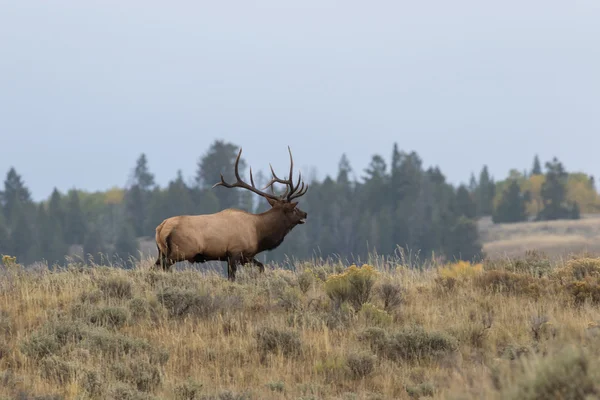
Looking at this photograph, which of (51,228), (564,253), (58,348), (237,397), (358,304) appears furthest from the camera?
(51,228)

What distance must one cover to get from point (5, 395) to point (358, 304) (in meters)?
3.77

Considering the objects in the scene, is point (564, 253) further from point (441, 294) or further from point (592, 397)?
point (592, 397)

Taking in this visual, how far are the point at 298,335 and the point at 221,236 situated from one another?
4.38 meters

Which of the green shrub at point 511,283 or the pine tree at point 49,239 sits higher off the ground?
the pine tree at point 49,239

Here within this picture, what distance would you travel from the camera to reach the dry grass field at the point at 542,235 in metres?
98.6

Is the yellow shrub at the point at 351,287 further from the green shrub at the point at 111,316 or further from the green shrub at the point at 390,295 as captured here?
the green shrub at the point at 111,316

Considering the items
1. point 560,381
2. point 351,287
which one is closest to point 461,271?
point 351,287

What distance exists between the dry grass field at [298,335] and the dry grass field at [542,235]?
295 ft

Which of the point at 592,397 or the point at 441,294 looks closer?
the point at 592,397

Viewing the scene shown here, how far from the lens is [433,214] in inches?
4680

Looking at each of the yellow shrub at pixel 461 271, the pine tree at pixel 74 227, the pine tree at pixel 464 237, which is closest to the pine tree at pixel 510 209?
the pine tree at pixel 464 237

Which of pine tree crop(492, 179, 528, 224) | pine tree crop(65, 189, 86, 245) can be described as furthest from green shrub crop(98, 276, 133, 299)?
pine tree crop(492, 179, 528, 224)

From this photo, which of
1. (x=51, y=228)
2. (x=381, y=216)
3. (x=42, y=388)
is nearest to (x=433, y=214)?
(x=381, y=216)

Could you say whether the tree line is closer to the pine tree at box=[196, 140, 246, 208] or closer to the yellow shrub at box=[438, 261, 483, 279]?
the pine tree at box=[196, 140, 246, 208]
